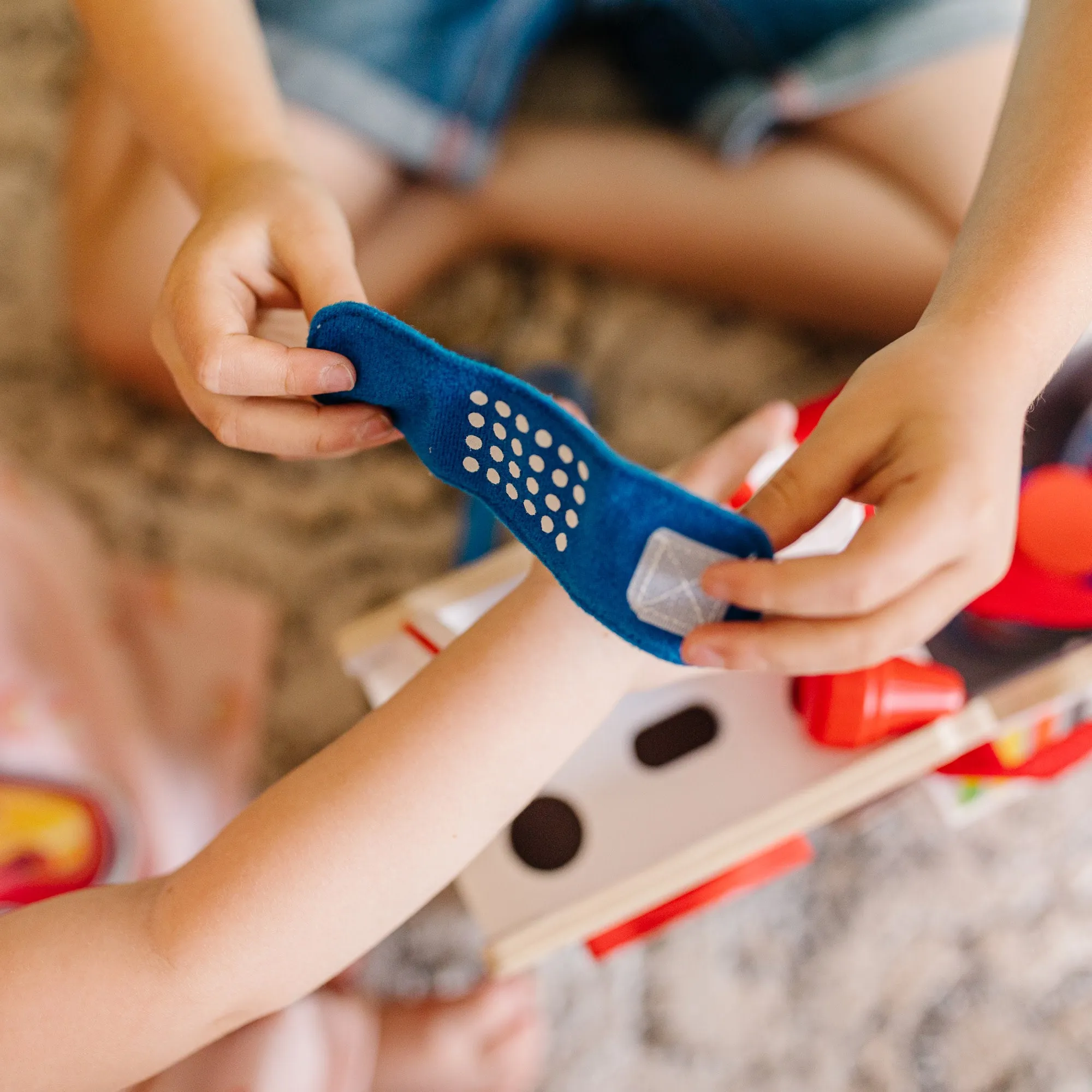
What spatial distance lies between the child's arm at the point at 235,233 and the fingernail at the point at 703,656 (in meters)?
0.16

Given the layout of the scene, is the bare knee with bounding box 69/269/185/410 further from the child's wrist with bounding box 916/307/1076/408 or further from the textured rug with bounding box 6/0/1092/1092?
the child's wrist with bounding box 916/307/1076/408

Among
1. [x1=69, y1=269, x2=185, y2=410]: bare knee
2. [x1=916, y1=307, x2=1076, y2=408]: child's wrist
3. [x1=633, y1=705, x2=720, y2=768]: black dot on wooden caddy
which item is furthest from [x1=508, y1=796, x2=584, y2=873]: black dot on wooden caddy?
[x1=69, y1=269, x2=185, y2=410]: bare knee

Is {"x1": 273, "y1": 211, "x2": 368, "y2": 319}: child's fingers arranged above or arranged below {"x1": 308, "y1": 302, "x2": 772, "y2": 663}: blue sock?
above

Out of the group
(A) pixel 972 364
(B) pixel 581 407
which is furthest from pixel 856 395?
(B) pixel 581 407

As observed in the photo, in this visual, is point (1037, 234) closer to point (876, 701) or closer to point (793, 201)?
point (876, 701)

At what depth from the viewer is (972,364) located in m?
0.30

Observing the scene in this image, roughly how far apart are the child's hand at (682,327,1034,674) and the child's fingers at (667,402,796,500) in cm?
11

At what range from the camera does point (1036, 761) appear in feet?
1.81

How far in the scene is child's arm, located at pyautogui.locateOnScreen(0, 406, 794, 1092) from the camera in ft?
1.25

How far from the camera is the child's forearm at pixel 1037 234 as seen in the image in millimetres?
313

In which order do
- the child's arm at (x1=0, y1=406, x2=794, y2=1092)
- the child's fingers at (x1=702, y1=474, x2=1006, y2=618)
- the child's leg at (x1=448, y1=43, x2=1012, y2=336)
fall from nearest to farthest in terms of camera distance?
1. the child's fingers at (x1=702, y1=474, x2=1006, y2=618)
2. the child's arm at (x1=0, y1=406, x2=794, y2=1092)
3. the child's leg at (x1=448, y1=43, x2=1012, y2=336)

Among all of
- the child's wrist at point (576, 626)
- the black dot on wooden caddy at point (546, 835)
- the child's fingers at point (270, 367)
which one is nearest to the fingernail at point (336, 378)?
the child's fingers at point (270, 367)

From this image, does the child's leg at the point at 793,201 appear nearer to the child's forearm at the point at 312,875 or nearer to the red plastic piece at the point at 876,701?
the red plastic piece at the point at 876,701

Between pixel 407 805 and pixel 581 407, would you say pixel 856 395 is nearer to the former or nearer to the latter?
pixel 407 805
